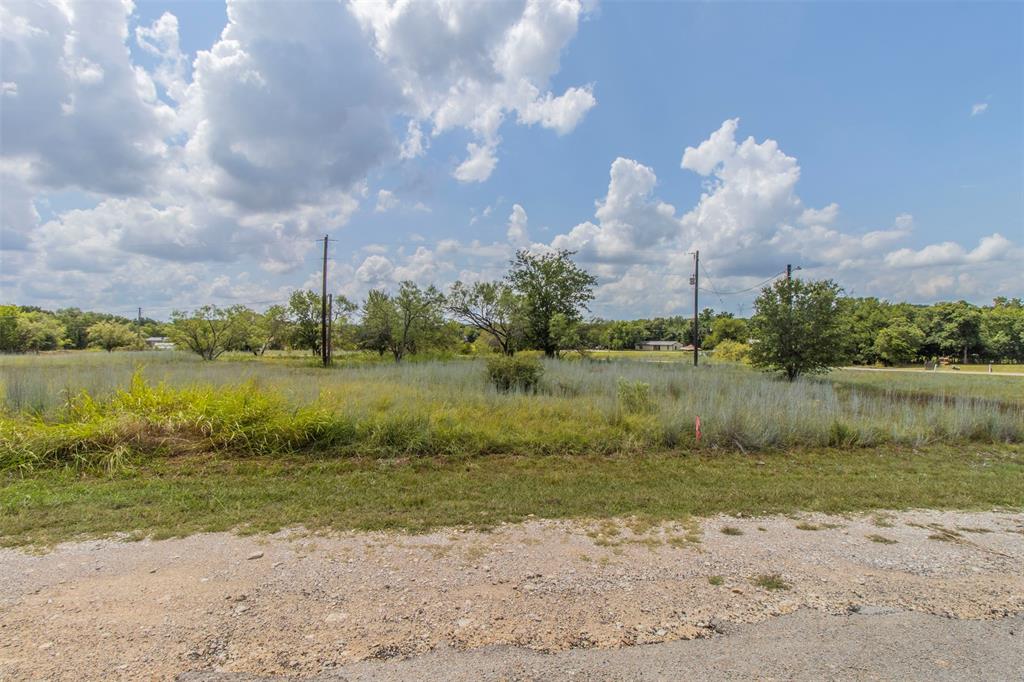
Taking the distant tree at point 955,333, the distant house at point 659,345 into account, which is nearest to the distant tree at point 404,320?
the distant tree at point 955,333

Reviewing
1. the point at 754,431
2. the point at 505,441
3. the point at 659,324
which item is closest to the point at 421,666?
the point at 505,441

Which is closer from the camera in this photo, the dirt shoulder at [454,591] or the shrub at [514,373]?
the dirt shoulder at [454,591]

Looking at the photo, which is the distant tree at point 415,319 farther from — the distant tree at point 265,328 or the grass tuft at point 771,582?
the grass tuft at point 771,582

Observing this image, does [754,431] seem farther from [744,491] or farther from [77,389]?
[77,389]

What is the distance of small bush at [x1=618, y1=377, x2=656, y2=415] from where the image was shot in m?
8.98

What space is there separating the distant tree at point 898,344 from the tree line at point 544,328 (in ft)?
0.48

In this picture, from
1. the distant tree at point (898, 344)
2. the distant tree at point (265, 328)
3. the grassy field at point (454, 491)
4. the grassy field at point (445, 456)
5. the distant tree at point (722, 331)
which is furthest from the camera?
the distant tree at point (722, 331)

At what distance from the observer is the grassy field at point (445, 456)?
4.27 meters

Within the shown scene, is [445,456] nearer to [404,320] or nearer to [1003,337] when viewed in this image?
[404,320]

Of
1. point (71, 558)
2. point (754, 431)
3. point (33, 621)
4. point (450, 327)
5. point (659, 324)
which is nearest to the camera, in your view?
point (33, 621)

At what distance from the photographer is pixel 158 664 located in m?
2.09

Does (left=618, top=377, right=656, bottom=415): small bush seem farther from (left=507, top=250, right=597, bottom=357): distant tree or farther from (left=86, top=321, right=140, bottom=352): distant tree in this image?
(left=86, top=321, right=140, bottom=352): distant tree

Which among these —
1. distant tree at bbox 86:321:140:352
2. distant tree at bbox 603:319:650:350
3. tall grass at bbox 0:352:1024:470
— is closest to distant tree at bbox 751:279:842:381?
tall grass at bbox 0:352:1024:470

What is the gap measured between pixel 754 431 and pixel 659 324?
423 ft
